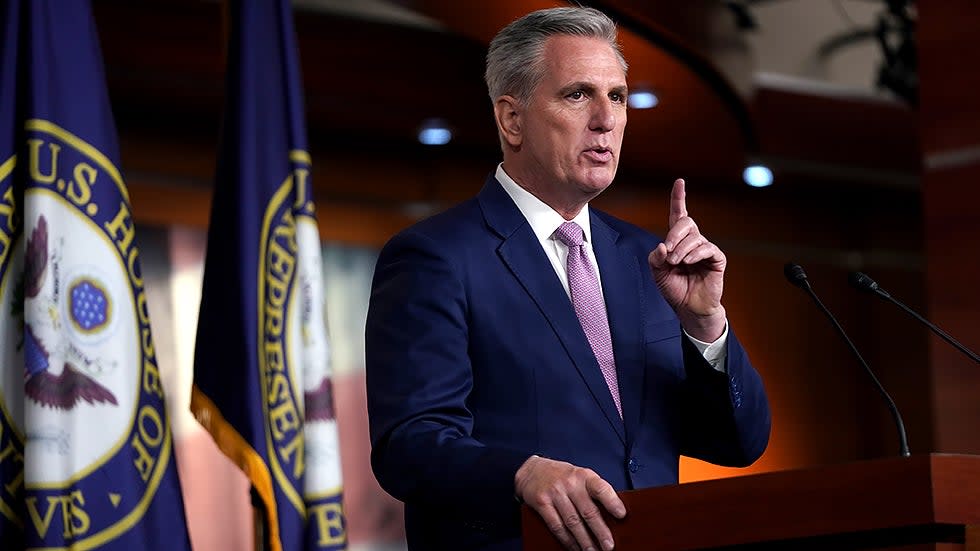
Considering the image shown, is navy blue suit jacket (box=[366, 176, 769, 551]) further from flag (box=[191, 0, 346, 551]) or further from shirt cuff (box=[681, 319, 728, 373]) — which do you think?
flag (box=[191, 0, 346, 551])

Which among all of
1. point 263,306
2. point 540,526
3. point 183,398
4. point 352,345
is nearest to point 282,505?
point 263,306

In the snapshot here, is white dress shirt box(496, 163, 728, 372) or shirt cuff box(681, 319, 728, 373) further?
white dress shirt box(496, 163, 728, 372)

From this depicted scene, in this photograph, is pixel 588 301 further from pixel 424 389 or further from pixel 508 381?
pixel 424 389

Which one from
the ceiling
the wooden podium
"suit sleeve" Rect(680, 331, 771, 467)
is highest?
the ceiling

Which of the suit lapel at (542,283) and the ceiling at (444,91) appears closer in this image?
the suit lapel at (542,283)

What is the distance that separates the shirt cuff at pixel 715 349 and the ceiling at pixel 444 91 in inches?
105

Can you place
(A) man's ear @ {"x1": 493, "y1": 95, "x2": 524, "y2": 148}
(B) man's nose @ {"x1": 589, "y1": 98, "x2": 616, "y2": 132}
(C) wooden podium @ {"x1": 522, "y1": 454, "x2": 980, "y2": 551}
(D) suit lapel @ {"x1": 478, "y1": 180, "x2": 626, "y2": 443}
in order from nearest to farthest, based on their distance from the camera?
(C) wooden podium @ {"x1": 522, "y1": 454, "x2": 980, "y2": 551}, (D) suit lapel @ {"x1": 478, "y1": 180, "x2": 626, "y2": 443}, (B) man's nose @ {"x1": 589, "y1": 98, "x2": 616, "y2": 132}, (A) man's ear @ {"x1": 493, "y1": 95, "x2": 524, "y2": 148}

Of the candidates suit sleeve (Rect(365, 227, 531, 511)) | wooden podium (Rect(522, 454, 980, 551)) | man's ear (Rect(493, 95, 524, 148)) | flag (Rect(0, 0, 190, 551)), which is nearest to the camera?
wooden podium (Rect(522, 454, 980, 551))

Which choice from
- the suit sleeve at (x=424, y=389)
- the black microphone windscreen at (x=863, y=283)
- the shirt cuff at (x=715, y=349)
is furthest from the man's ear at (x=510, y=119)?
the black microphone windscreen at (x=863, y=283)

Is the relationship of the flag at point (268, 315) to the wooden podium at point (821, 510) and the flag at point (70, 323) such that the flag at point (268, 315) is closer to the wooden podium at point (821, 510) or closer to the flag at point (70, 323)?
the flag at point (70, 323)

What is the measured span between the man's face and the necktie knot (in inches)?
1.7

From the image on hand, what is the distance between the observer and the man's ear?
2.53 meters

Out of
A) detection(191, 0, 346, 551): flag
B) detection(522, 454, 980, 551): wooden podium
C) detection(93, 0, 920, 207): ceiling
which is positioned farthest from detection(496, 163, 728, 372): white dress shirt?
detection(93, 0, 920, 207): ceiling

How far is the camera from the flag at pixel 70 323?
312 centimetres
